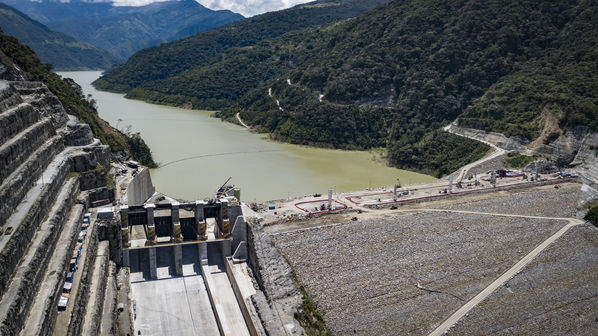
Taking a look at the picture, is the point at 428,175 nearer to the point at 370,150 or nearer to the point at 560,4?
the point at 370,150

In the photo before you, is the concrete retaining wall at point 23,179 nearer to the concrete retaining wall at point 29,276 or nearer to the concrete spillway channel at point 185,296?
the concrete retaining wall at point 29,276

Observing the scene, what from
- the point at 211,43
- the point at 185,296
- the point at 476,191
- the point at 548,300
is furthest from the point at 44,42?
the point at 548,300

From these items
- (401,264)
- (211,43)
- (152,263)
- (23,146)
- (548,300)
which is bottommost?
(548,300)

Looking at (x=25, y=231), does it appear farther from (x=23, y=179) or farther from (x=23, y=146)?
(x=23, y=146)

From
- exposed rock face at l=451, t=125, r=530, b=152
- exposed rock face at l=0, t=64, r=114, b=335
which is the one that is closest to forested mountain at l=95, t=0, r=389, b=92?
exposed rock face at l=451, t=125, r=530, b=152

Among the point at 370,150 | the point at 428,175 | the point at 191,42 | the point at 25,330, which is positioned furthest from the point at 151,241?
the point at 191,42

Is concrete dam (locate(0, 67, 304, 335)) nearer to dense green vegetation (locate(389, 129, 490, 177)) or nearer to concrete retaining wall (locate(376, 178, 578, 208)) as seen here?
concrete retaining wall (locate(376, 178, 578, 208))
